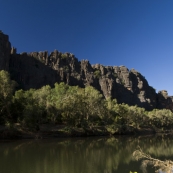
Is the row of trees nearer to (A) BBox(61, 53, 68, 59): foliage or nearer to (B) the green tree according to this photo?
(B) the green tree

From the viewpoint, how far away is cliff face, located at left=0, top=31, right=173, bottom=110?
120 metres

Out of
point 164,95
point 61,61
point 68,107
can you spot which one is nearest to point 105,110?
point 68,107

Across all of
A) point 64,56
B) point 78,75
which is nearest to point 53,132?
point 78,75

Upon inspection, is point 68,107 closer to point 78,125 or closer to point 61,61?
point 78,125

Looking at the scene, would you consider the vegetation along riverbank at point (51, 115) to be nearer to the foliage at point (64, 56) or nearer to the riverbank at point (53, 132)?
the riverbank at point (53, 132)

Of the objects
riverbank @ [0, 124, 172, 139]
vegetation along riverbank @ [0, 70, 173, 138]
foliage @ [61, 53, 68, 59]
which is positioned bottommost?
riverbank @ [0, 124, 172, 139]

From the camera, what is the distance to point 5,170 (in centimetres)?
1739

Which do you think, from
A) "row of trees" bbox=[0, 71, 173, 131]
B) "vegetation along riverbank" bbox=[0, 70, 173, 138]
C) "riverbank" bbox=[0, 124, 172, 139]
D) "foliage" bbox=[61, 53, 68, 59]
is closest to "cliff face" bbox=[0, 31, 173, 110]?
"foliage" bbox=[61, 53, 68, 59]

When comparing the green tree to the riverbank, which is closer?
the green tree

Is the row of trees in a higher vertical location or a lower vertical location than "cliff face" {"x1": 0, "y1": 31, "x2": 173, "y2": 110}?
lower

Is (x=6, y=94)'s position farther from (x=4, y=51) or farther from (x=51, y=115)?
(x=4, y=51)

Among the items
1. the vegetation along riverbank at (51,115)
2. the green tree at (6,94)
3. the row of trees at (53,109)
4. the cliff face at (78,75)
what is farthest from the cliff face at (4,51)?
the green tree at (6,94)

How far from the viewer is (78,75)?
143m

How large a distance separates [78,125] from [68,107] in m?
6.92
